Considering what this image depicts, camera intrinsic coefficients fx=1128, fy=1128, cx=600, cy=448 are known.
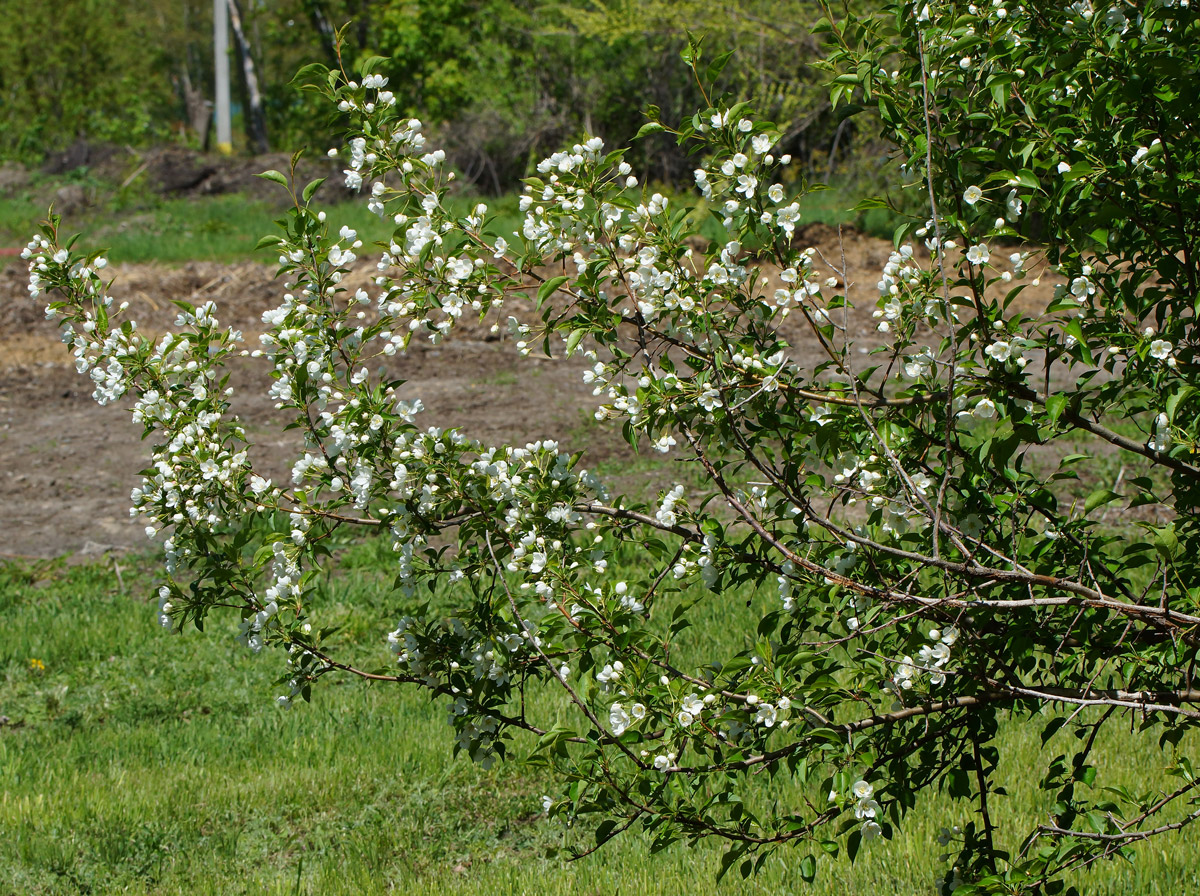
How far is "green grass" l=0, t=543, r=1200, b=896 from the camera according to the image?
3.32m

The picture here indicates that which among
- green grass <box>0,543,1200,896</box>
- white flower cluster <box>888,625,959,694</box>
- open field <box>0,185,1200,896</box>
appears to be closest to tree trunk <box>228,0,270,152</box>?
open field <box>0,185,1200,896</box>

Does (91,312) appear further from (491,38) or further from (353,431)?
(491,38)

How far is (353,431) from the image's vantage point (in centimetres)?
247

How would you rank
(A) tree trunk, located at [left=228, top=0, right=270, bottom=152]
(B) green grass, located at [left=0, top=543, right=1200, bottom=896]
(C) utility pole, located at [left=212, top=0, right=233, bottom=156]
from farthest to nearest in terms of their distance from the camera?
1. (A) tree trunk, located at [left=228, top=0, right=270, bottom=152]
2. (C) utility pole, located at [left=212, top=0, right=233, bottom=156]
3. (B) green grass, located at [left=0, top=543, right=1200, bottom=896]

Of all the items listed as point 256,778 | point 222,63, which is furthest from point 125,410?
point 222,63

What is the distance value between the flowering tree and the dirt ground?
4042 millimetres

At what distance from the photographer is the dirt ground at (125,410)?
719 centimetres

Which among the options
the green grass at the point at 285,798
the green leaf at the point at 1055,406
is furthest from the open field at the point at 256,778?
the green leaf at the point at 1055,406

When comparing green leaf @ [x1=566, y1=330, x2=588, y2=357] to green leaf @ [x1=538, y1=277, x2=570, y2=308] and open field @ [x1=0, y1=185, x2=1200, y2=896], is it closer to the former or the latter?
green leaf @ [x1=538, y1=277, x2=570, y2=308]

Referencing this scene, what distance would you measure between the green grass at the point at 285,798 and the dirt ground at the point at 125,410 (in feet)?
4.65

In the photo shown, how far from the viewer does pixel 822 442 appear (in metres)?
2.25

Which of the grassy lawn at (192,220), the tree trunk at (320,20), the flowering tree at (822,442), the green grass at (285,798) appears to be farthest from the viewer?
the tree trunk at (320,20)

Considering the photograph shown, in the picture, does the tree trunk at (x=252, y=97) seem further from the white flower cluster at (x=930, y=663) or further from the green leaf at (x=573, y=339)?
the white flower cluster at (x=930, y=663)

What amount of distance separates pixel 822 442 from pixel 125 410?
161 inches
